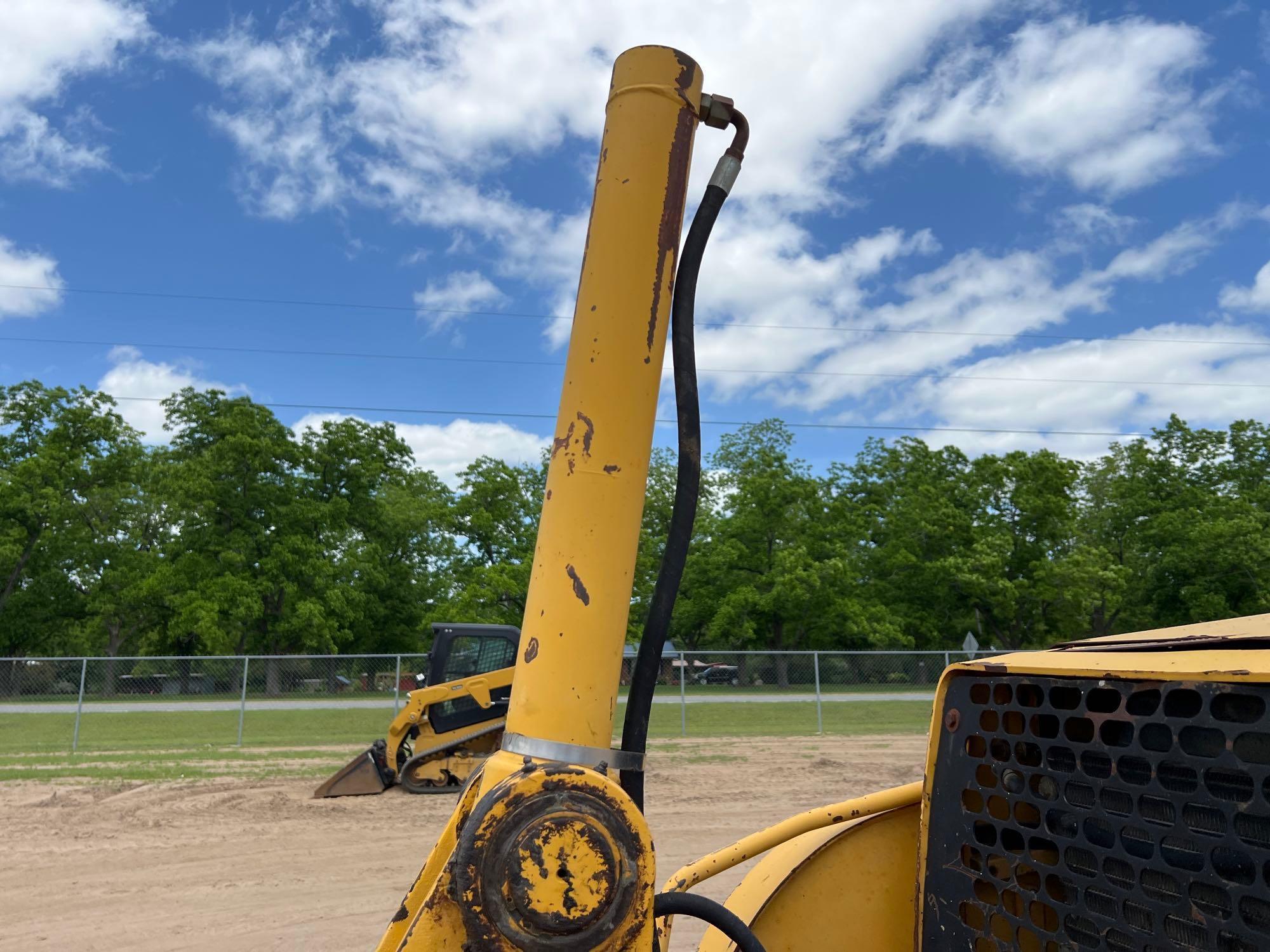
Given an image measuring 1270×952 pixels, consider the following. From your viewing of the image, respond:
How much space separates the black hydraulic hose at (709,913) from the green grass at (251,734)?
11684 millimetres

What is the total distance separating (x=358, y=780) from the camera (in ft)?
35.3

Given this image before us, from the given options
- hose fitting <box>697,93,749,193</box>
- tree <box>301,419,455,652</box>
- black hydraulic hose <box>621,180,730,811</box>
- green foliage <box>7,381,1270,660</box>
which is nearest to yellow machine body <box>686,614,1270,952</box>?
black hydraulic hose <box>621,180,730,811</box>

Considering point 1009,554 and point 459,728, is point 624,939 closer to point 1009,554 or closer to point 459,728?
point 459,728

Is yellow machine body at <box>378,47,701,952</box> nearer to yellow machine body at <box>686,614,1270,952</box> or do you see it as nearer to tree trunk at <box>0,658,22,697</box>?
yellow machine body at <box>686,614,1270,952</box>

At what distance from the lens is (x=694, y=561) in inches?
1510

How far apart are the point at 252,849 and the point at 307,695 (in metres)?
13.0

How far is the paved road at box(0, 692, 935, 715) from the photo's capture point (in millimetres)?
17922

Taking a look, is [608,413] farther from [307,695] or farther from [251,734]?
[307,695]

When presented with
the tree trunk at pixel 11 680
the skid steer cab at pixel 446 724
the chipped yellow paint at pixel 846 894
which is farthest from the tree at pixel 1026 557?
the chipped yellow paint at pixel 846 894

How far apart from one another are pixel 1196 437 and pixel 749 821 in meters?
47.3

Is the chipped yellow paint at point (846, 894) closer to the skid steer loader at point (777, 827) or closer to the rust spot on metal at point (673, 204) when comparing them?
the skid steer loader at point (777, 827)

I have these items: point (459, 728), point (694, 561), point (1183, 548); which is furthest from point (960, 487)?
point (459, 728)

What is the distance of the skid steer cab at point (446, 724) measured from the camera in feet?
35.6

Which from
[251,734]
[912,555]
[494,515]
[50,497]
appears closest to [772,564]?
[912,555]
